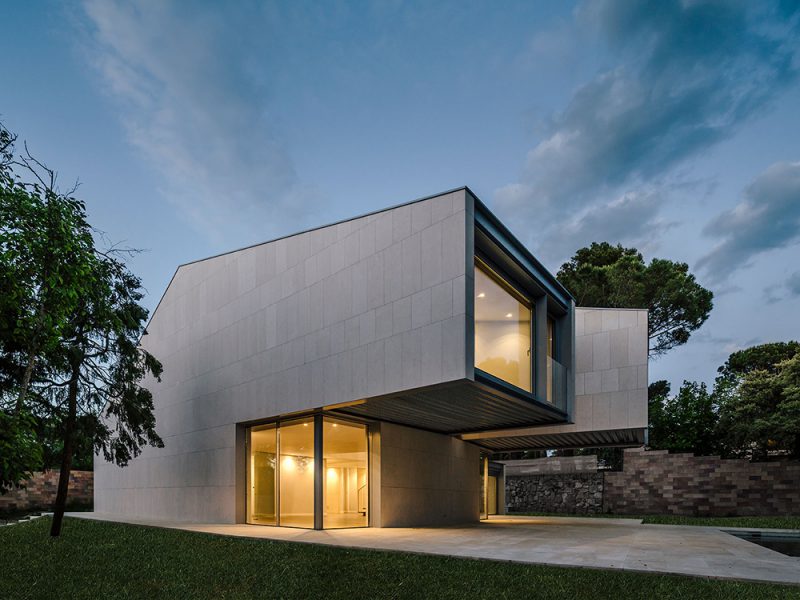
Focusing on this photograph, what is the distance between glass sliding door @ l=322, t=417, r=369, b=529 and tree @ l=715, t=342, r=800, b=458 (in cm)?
1838

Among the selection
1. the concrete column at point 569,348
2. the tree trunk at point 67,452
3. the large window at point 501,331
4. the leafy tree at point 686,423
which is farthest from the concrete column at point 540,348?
the leafy tree at point 686,423

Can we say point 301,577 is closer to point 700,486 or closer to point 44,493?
point 700,486

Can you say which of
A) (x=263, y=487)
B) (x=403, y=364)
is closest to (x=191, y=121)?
(x=263, y=487)

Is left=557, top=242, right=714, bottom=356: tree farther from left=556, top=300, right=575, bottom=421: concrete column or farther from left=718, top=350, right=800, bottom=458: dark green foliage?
left=556, top=300, right=575, bottom=421: concrete column

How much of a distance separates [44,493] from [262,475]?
1579 centimetres

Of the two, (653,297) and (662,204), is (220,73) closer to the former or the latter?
(653,297)

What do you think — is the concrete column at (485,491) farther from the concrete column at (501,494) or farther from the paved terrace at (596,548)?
the paved terrace at (596,548)

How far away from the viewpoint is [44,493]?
77.9 feet

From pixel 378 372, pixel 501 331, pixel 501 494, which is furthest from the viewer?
pixel 501 494

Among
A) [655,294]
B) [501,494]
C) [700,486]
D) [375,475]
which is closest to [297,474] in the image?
[375,475]

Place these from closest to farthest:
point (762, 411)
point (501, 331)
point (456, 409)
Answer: point (501, 331)
point (456, 409)
point (762, 411)

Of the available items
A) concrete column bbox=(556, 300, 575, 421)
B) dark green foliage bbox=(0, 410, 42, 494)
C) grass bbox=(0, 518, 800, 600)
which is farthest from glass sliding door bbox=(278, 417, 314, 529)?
dark green foliage bbox=(0, 410, 42, 494)

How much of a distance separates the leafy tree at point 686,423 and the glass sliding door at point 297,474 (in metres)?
19.2

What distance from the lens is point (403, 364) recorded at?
396 inches
